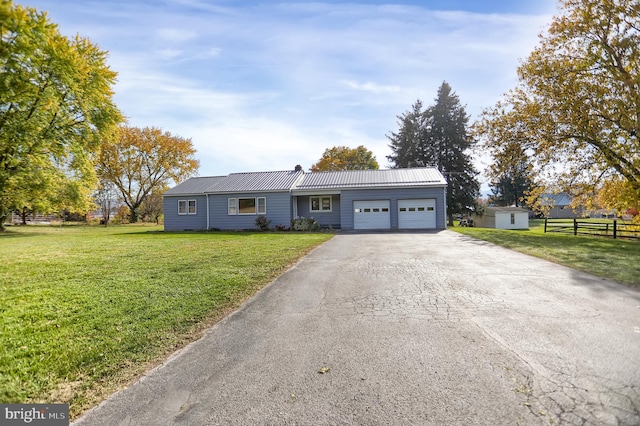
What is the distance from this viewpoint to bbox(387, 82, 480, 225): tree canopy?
32594mm

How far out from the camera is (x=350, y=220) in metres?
21.3

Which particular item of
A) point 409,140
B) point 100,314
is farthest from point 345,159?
point 100,314

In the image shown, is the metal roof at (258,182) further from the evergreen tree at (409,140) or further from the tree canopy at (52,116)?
the evergreen tree at (409,140)

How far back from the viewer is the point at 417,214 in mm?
20656

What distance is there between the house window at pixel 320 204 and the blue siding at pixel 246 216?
184 cm

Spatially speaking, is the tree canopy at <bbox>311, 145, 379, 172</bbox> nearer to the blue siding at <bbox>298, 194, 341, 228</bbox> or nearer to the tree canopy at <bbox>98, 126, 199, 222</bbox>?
the tree canopy at <bbox>98, 126, 199, 222</bbox>

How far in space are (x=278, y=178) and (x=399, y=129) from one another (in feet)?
73.1

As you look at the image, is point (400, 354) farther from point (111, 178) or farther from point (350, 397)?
point (111, 178)

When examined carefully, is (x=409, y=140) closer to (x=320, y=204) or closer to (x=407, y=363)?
(x=320, y=204)

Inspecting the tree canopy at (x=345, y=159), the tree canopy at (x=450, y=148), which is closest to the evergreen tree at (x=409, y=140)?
the tree canopy at (x=450, y=148)

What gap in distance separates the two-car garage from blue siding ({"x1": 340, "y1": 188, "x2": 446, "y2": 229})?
20cm

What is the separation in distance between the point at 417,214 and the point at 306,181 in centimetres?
832

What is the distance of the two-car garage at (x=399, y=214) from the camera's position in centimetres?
2058

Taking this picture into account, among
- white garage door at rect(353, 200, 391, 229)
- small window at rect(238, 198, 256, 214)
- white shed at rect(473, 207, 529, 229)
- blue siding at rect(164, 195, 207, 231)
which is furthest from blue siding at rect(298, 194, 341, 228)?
white shed at rect(473, 207, 529, 229)
